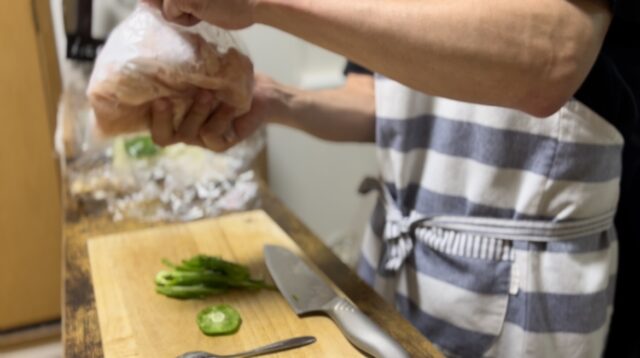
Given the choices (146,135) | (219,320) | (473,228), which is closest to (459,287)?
(473,228)

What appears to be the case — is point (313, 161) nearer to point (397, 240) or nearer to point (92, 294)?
point (397, 240)

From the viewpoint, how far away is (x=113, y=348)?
62cm

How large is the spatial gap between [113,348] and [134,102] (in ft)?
0.95

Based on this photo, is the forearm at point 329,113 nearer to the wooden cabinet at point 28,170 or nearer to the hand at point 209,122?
the hand at point 209,122

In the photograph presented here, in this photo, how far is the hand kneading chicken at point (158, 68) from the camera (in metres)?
0.73

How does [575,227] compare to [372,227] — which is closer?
[575,227]

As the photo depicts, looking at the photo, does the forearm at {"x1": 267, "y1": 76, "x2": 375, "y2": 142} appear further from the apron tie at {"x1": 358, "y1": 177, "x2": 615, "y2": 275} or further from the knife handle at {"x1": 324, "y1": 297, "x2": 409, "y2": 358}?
the knife handle at {"x1": 324, "y1": 297, "x2": 409, "y2": 358}

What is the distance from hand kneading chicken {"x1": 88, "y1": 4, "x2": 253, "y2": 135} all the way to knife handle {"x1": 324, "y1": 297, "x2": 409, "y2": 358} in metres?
0.29

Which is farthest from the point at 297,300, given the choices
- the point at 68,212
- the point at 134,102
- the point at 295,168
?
the point at 295,168

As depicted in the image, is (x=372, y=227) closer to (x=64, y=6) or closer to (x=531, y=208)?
(x=531, y=208)

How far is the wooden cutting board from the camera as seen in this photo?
0.63 metres

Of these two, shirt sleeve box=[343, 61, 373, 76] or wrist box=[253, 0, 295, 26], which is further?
shirt sleeve box=[343, 61, 373, 76]

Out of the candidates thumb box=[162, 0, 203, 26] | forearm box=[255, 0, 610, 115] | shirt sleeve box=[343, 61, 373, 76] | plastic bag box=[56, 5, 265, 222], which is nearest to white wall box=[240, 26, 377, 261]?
plastic bag box=[56, 5, 265, 222]

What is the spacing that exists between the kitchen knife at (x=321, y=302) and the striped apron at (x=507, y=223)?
158 mm
